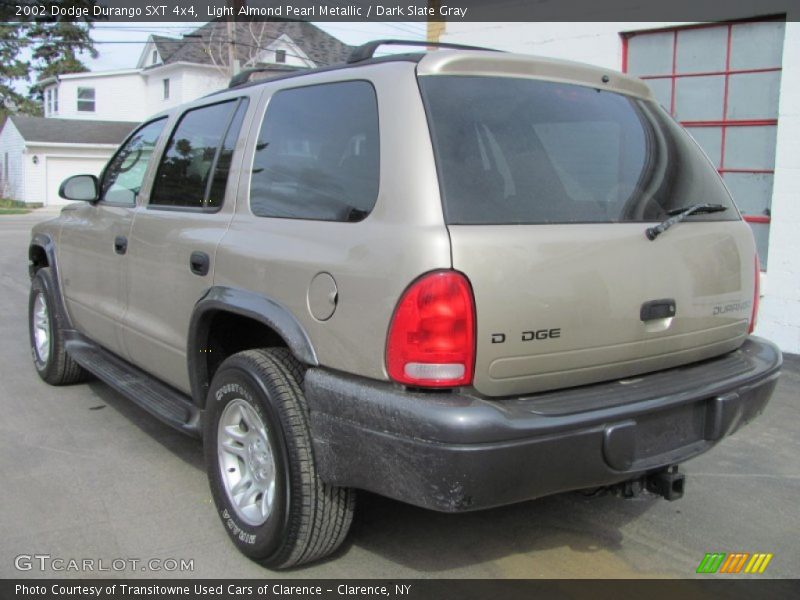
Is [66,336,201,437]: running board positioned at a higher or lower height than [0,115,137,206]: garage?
lower

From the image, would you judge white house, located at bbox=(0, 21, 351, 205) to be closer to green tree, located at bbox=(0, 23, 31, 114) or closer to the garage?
the garage

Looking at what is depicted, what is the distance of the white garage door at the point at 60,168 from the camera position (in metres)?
35.1

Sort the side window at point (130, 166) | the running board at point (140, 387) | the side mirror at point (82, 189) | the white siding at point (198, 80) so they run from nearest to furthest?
the running board at point (140, 387)
the side window at point (130, 166)
the side mirror at point (82, 189)
the white siding at point (198, 80)

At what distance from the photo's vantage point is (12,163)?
37.5 metres

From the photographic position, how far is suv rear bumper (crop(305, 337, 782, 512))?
2.47m

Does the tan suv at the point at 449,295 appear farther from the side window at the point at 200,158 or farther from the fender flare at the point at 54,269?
the fender flare at the point at 54,269

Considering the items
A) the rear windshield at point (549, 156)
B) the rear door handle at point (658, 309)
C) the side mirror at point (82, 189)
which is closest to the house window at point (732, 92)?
the rear windshield at point (549, 156)

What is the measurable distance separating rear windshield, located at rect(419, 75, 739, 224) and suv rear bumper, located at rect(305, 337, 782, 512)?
64 cm

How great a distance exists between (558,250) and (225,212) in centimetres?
159

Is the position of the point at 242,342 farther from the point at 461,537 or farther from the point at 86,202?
the point at 86,202

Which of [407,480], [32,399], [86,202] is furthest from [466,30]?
[407,480]

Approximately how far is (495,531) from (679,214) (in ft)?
5.29

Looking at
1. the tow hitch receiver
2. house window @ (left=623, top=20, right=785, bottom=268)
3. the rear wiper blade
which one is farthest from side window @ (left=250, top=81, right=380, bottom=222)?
house window @ (left=623, top=20, right=785, bottom=268)

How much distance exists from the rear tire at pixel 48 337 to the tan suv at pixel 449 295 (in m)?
2.13
